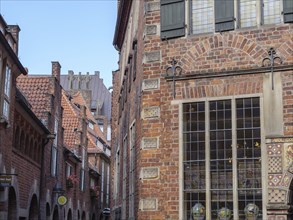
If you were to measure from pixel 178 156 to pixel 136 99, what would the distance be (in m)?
3.11

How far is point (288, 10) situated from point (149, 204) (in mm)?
5404

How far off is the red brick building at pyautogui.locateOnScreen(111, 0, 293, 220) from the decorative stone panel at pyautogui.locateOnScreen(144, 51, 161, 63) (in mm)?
24

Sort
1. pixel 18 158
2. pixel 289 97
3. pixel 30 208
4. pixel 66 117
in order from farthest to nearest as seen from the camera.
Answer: pixel 66 117, pixel 30 208, pixel 18 158, pixel 289 97

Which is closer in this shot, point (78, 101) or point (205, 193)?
point (205, 193)

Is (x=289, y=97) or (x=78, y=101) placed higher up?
(x=78, y=101)

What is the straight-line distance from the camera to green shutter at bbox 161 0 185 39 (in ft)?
49.3

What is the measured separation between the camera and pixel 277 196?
1332 centimetres

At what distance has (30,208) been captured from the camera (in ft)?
84.7

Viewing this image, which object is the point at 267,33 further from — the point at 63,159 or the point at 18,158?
the point at 63,159

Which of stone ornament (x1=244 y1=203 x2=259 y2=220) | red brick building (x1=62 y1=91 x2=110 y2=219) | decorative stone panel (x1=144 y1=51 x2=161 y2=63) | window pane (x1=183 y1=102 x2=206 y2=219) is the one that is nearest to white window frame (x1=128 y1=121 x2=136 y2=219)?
decorative stone panel (x1=144 y1=51 x2=161 y2=63)

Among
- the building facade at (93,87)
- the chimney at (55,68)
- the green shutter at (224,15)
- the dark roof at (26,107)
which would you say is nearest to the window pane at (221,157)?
the green shutter at (224,15)

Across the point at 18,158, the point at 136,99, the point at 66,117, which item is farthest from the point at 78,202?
the point at 136,99

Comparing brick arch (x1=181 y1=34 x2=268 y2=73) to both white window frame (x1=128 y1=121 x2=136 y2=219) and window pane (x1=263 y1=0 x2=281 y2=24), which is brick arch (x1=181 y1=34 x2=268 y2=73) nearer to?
window pane (x1=263 y1=0 x2=281 y2=24)

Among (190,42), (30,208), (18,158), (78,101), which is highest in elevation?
(78,101)
